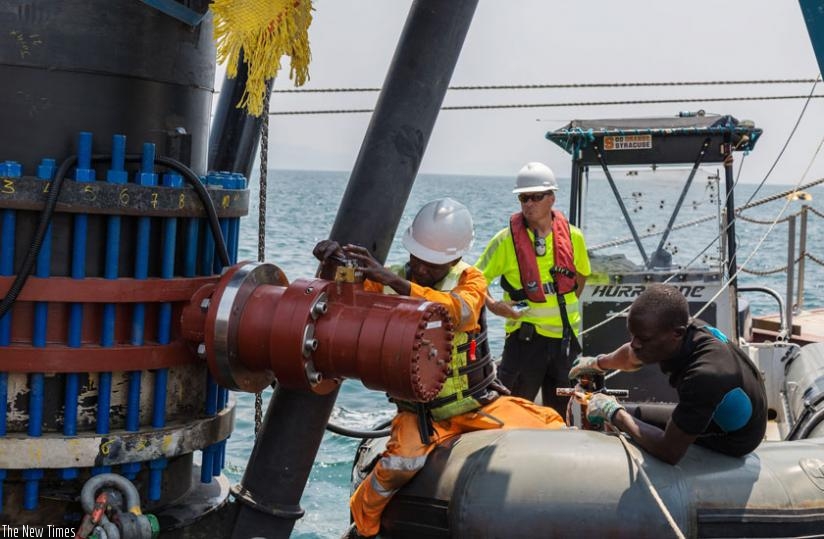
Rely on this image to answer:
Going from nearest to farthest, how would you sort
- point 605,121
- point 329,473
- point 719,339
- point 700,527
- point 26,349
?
1. point 26,349
2. point 700,527
3. point 719,339
4. point 605,121
5. point 329,473

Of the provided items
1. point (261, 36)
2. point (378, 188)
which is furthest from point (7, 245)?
point (378, 188)

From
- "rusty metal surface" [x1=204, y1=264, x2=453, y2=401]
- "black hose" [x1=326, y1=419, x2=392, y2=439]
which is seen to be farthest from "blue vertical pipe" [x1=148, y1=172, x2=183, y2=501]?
"black hose" [x1=326, y1=419, x2=392, y2=439]

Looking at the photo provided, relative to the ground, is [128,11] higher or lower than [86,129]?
higher

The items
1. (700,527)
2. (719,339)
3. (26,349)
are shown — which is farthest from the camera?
(719,339)

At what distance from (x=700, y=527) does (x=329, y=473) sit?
520 centimetres

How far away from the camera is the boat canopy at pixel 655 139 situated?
24.4ft

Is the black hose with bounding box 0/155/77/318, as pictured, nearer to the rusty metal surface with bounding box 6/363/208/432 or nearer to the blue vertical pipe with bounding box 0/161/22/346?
the blue vertical pipe with bounding box 0/161/22/346

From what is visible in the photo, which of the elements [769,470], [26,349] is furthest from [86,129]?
[769,470]

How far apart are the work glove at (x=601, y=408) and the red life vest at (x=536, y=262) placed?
58.2 inches

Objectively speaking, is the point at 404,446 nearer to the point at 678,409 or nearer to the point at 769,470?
the point at 678,409

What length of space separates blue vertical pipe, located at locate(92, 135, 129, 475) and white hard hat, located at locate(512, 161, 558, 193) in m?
2.97

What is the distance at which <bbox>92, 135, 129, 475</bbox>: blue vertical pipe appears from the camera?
11.6 feet

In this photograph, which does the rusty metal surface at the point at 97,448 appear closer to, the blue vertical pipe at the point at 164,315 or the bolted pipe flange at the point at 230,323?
the blue vertical pipe at the point at 164,315

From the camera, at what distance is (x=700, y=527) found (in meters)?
4.06
